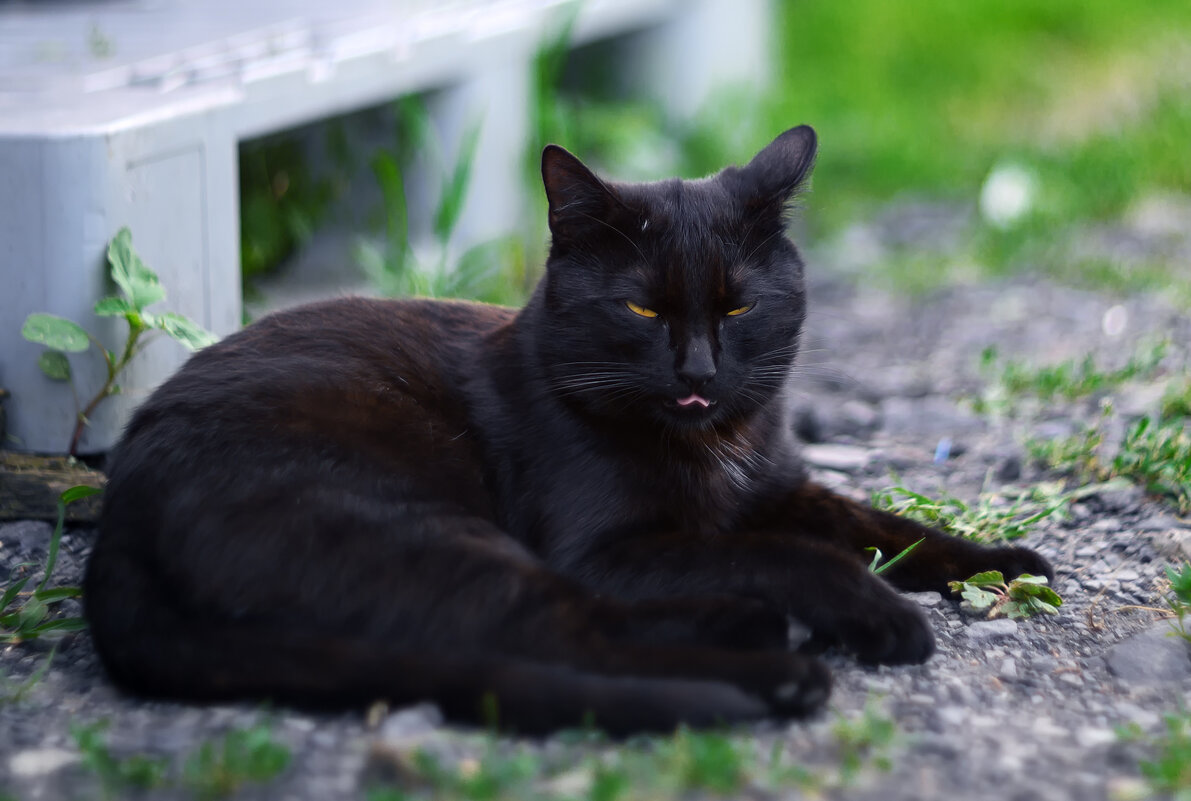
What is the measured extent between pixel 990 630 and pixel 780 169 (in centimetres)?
103

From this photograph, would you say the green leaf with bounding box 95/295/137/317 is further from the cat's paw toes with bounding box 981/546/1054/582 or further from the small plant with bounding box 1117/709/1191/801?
the small plant with bounding box 1117/709/1191/801

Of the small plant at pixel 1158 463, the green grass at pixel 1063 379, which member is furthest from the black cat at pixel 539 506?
the green grass at pixel 1063 379

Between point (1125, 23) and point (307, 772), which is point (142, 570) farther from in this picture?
point (1125, 23)

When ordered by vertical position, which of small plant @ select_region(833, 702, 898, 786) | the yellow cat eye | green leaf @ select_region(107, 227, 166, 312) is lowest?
small plant @ select_region(833, 702, 898, 786)

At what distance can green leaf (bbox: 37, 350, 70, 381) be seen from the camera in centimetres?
281

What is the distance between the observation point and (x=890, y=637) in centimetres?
212

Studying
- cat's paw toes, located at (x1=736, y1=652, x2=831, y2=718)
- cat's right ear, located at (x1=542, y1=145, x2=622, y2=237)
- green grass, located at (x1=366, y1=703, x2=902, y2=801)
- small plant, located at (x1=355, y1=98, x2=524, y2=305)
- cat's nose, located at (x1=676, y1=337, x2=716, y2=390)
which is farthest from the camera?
small plant, located at (x1=355, y1=98, x2=524, y2=305)

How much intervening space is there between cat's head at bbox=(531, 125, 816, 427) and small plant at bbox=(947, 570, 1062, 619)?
1.88 feet

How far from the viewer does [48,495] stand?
9.11ft

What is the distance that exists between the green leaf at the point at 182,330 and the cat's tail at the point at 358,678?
0.91 m

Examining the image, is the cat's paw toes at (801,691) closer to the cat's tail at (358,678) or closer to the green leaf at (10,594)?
the cat's tail at (358,678)

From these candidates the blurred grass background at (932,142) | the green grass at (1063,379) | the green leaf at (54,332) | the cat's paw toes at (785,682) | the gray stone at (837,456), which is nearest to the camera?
the cat's paw toes at (785,682)

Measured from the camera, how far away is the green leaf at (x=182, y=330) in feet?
9.14

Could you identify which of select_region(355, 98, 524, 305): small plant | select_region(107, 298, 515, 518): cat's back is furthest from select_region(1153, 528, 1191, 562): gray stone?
select_region(355, 98, 524, 305): small plant
